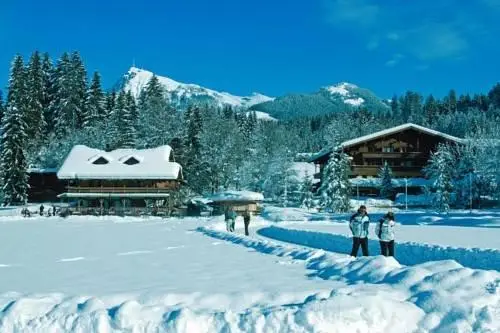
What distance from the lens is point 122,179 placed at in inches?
2322

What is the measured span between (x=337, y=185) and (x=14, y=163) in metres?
33.8

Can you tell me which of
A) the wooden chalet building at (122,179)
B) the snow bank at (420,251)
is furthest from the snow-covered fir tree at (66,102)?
the snow bank at (420,251)

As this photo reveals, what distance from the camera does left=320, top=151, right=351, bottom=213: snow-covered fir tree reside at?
169 ft

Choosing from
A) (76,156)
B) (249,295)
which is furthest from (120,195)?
(249,295)

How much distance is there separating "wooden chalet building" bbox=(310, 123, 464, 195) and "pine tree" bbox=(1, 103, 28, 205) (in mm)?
32211

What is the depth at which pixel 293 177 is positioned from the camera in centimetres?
7475

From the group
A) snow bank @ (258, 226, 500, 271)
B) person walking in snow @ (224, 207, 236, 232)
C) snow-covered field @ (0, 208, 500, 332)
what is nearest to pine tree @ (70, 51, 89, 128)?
person walking in snow @ (224, 207, 236, 232)

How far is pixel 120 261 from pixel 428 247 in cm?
855

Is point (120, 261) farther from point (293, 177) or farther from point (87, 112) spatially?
point (87, 112)

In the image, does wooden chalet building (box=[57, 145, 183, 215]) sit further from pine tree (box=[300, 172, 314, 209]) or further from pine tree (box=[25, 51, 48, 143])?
pine tree (box=[25, 51, 48, 143])

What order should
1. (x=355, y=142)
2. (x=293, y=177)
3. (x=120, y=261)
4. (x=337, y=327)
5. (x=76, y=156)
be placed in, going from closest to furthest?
(x=337, y=327)
(x=120, y=261)
(x=76, y=156)
(x=355, y=142)
(x=293, y=177)

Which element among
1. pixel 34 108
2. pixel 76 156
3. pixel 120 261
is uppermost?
pixel 34 108

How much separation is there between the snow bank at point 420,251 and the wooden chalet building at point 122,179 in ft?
119

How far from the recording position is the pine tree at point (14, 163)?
59.3 m
